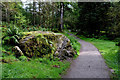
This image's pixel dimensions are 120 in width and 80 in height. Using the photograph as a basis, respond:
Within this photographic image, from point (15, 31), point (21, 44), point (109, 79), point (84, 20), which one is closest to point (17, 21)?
point (15, 31)

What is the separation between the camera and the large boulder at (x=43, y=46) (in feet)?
20.3

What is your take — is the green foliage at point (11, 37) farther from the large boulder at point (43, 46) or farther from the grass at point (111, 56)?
the grass at point (111, 56)

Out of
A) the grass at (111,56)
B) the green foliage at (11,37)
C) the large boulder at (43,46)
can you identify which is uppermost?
the green foliage at (11,37)

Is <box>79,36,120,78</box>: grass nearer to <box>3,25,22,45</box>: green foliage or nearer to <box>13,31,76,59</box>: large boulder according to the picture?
<box>13,31,76,59</box>: large boulder

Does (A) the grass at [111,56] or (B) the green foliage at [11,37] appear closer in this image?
(A) the grass at [111,56]

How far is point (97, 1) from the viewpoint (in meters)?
20.3

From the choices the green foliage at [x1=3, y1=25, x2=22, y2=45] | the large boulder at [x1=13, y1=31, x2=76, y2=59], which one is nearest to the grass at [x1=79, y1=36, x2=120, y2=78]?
the large boulder at [x1=13, y1=31, x2=76, y2=59]

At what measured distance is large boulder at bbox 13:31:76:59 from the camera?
243 inches

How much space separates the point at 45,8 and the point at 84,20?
9.49 metres

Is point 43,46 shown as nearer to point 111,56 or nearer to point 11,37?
point 11,37

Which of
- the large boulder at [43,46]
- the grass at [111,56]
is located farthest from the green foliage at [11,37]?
the grass at [111,56]

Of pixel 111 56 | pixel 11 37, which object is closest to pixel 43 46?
pixel 11 37

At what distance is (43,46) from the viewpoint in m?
6.73

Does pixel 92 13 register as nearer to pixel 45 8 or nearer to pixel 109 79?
pixel 45 8
